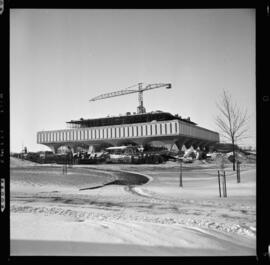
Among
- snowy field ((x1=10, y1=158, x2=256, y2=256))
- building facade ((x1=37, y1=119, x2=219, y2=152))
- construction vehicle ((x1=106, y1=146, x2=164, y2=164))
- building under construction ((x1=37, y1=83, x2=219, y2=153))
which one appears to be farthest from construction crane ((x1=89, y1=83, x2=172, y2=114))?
snowy field ((x1=10, y1=158, x2=256, y2=256))

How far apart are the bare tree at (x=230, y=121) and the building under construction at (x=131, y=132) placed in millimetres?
108

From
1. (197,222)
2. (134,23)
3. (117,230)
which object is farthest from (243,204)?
(134,23)

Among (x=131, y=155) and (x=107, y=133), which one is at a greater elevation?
(x=107, y=133)

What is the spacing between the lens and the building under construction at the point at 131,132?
2.27 meters

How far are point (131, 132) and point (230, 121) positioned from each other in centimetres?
89

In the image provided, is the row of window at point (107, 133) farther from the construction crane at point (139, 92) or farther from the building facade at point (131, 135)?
the construction crane at point (139, 92)

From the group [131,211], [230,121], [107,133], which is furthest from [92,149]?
[230,121]

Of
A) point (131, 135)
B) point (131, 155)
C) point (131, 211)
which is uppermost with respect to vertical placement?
point (131, 135)

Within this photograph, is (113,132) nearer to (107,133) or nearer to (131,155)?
(107,133)

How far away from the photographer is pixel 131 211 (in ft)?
7.45

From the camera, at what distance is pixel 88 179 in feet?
7.93

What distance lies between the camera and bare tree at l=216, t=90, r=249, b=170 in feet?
7.33

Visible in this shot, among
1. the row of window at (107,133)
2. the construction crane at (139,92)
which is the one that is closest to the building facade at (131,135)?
the row of window at (107,133)
